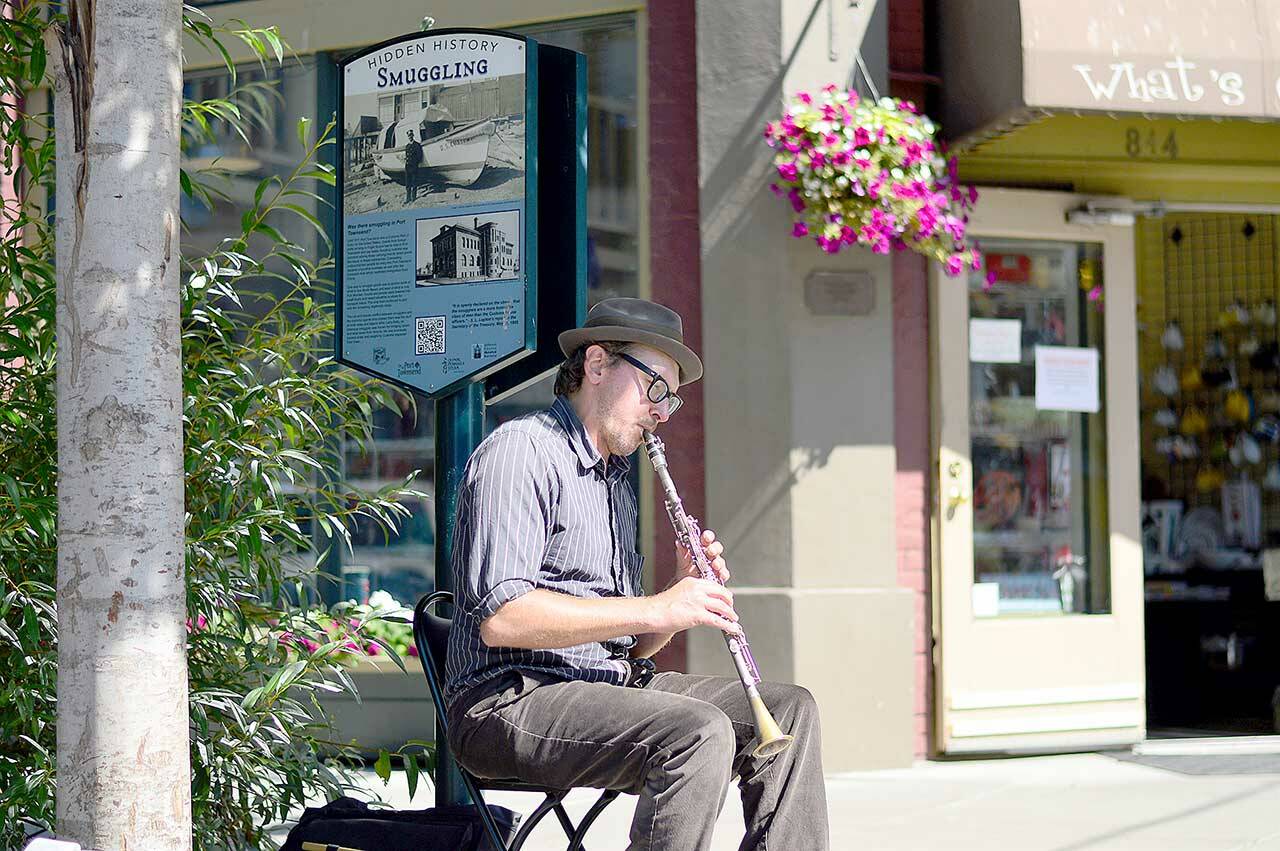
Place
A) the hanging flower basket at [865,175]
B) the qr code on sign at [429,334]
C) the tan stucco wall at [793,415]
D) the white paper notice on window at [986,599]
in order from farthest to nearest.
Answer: the white paper notice on window at [986,599]
the tan stucco wall at [793,415]
the hanging flower basket at [865,175]
the qr code on sign at [429,334]

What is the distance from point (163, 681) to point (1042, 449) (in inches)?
188

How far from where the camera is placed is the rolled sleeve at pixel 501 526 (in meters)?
3.17

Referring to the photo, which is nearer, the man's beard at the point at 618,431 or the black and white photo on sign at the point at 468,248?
the man's beard at the point at 618,431

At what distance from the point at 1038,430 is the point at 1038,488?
0.27 meters

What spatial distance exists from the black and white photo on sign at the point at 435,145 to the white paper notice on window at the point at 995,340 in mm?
3274

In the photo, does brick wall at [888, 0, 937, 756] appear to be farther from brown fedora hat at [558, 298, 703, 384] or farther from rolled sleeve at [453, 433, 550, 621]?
rolled sleeve at [453, 433, 550, 621]

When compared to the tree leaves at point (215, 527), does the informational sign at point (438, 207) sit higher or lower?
higher

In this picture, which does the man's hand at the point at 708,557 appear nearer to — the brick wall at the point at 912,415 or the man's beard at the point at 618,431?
the man's beard at the point at 618,431

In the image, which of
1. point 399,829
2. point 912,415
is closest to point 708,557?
point 399,829

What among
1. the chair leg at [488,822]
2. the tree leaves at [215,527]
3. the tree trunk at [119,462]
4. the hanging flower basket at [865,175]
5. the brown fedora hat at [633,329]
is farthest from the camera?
the hanging flower basket at [865,175]

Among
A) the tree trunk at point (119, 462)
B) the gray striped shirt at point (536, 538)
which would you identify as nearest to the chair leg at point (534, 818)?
the gray striped shirt at point (536, 538)

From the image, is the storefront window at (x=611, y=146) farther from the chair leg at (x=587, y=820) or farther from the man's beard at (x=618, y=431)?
the chair leg at (x=587, y=820)

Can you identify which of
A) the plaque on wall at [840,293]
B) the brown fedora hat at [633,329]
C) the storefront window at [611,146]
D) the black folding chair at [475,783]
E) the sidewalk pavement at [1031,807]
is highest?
the storefront window at [611,146]

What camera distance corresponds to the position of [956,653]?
6.52 metres
